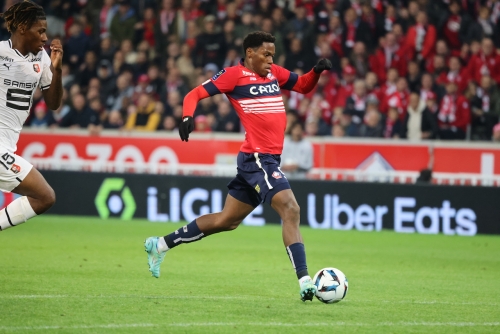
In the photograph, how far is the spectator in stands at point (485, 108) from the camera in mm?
16359

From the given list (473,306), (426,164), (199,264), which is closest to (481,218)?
(426,164)

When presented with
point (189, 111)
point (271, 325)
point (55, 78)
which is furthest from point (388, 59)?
point (271, 325)

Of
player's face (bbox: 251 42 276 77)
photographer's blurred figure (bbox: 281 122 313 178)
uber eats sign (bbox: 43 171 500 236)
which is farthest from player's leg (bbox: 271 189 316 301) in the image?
photographer's blurred figure (bbox: 281 122 313 178)

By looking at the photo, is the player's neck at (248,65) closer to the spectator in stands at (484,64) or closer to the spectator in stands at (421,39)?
the spectator in stands at (484,64)

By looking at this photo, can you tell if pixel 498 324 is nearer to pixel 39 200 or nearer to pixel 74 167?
pixel 39 200

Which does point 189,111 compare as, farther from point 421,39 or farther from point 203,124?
point 421,39

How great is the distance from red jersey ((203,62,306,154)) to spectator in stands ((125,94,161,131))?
9299 mm

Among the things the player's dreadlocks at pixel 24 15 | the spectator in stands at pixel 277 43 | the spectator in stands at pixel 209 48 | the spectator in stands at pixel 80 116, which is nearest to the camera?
the player's dreadlocks at pixel 24 15

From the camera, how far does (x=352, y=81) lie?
57.1 feet

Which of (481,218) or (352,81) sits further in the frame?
(352,81)

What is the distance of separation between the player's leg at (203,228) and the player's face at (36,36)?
2.17 m

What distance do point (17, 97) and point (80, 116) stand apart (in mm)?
10363

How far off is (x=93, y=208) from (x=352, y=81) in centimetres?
560

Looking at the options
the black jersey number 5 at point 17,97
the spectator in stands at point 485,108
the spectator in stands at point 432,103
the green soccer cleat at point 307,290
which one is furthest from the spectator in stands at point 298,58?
the green soccer cleat at point 307,290
